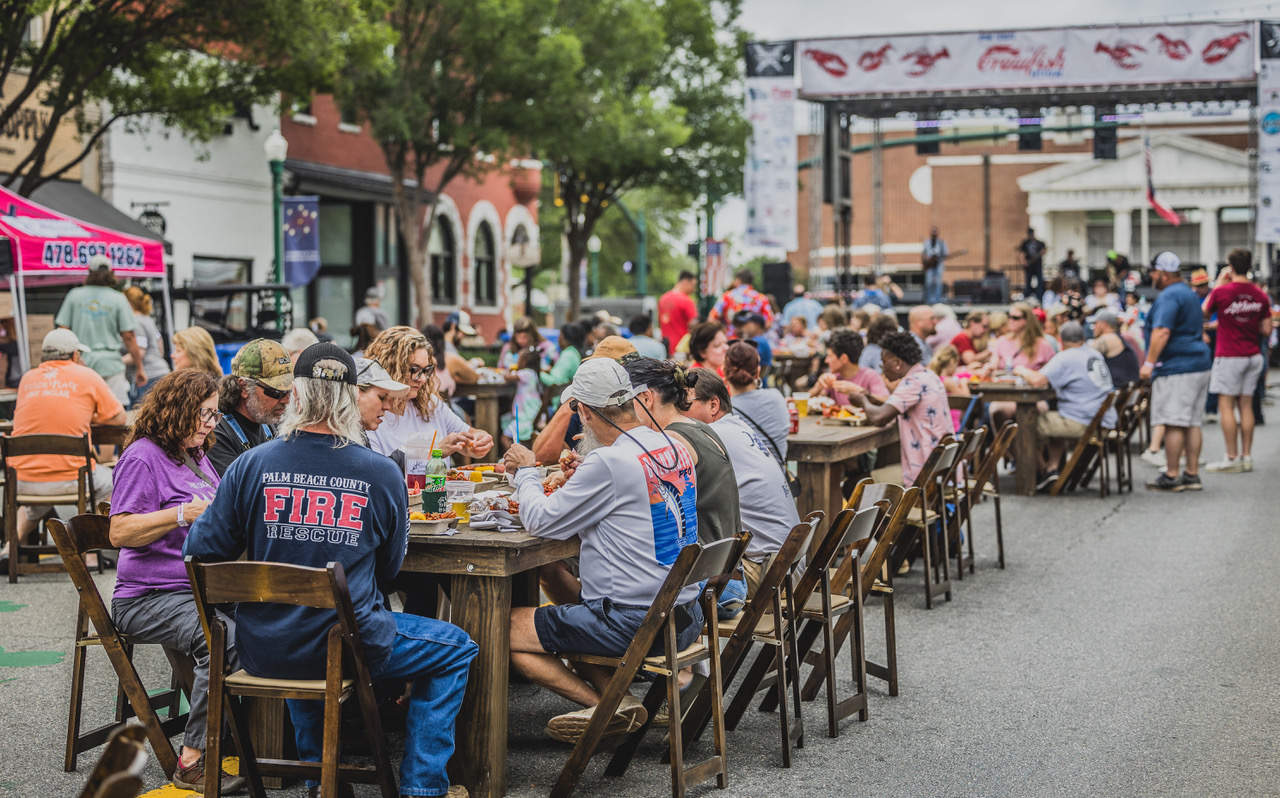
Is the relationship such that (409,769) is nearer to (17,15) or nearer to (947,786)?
(947,786)

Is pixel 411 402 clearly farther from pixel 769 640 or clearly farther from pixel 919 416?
pixel 919 416

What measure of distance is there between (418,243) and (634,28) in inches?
242

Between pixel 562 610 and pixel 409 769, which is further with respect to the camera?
pixel 562 610

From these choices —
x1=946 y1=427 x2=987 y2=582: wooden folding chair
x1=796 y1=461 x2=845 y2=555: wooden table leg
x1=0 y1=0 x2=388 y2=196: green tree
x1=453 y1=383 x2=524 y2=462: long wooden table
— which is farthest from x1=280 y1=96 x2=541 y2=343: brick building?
x1=796 y1=461 x2=845 y2=555: wooden table leg

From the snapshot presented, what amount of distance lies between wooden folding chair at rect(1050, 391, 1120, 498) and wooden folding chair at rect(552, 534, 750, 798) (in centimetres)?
761

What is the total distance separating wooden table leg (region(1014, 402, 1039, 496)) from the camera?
38.4ft

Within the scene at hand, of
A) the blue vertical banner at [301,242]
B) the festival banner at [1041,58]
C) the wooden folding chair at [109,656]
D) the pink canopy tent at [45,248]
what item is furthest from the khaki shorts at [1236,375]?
the blue vertical banner at [301,242]

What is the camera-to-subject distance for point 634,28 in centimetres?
2541

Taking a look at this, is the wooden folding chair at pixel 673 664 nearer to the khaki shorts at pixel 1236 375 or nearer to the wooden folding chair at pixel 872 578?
the wooden folding chair at pixel 872 578

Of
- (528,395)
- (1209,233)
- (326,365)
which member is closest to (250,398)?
(326,365)

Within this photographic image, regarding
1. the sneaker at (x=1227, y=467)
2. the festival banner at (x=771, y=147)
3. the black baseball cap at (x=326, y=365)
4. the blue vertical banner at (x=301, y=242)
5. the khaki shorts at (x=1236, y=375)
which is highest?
the festival banner at (x=771, y=147)

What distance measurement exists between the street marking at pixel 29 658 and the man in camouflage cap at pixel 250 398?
1.72 m

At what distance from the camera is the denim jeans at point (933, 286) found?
2733cm

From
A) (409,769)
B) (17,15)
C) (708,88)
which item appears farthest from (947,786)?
(708,88)
